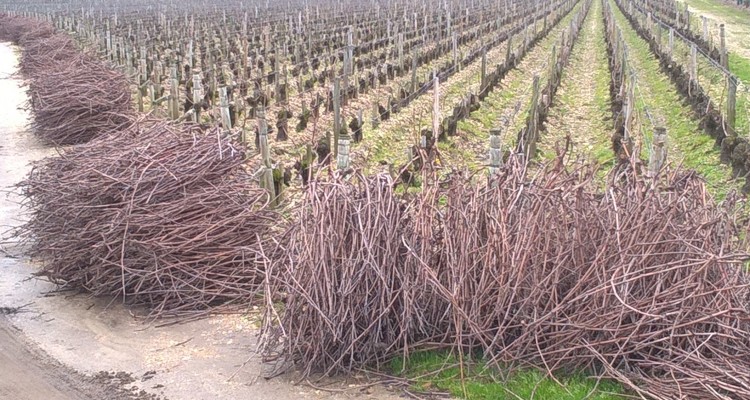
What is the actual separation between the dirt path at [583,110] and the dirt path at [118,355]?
370cm

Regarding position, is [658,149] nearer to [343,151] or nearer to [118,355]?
[343,151]

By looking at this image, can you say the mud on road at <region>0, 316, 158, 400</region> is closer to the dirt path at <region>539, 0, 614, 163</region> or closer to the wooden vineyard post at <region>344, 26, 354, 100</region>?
the dirt path at <region>539, 0, 614, 163</region>

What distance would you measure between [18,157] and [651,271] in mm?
10071

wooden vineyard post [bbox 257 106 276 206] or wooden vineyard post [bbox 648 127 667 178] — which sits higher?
wooden vineyard post [bbox 648 127 667 178]

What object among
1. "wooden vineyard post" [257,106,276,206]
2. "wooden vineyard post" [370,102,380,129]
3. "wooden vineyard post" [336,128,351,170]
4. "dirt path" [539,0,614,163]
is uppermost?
"wooden vineyard post" [336,128,351,170]

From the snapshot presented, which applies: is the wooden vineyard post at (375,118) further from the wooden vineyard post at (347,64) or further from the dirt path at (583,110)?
the dirt path at (583,110)

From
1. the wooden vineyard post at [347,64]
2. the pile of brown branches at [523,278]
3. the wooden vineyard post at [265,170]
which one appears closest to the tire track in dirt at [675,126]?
the pile of brown branches at [523,278]

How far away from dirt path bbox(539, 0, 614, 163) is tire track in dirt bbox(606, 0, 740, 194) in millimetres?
667

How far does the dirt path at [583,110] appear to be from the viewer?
480 inches

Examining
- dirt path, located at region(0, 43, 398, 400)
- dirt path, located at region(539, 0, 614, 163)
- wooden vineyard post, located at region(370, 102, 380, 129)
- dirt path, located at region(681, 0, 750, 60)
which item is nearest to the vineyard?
dirt path, located at region(0, 43, 398, 400)

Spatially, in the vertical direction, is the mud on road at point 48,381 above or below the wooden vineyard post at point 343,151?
below

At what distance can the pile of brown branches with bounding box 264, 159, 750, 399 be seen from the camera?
191 inches

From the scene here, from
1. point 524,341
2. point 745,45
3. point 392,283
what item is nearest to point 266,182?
point 392,283

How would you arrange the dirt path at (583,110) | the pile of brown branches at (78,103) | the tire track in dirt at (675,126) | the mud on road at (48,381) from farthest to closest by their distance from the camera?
the pile of brown branches at (78,103) → the dirt path at (583,110) → the tire track in dirt at (675,126) → the mud on road at (48,381)
